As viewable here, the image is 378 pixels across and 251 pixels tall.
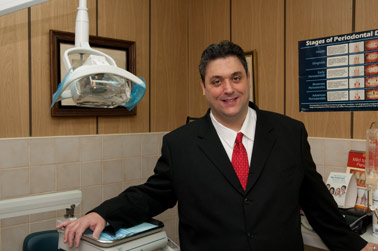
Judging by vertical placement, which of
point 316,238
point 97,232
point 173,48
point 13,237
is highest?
point 173,48

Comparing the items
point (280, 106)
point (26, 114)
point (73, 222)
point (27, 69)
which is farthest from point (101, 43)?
point (73, 222)

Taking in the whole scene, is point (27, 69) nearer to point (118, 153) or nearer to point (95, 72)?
point (118, 153)

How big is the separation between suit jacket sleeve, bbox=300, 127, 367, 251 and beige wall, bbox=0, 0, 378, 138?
34.2 inches

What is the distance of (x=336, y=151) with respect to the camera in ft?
7.84

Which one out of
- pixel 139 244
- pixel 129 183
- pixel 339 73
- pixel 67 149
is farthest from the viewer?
pixel 129 183

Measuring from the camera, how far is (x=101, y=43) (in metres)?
2.67

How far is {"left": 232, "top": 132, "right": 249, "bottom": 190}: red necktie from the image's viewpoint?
158 centimetres

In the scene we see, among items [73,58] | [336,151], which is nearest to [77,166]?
[73,58]

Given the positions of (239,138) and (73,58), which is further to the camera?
(73,58)

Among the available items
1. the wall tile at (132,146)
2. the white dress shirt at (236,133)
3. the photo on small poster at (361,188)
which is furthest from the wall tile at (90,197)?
the photo on small poster at (361,188)

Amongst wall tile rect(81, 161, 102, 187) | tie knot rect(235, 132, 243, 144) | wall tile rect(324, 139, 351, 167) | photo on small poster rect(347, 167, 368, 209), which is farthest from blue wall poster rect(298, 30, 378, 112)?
wall tile rect(81, 161, 102, 187)

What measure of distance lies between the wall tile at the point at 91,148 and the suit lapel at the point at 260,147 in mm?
1407

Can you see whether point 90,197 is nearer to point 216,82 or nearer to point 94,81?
point 216,82

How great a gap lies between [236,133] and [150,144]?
145 cm
